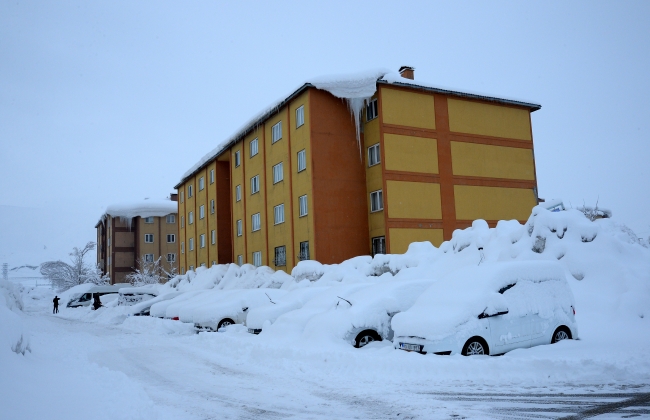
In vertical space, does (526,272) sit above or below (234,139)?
below

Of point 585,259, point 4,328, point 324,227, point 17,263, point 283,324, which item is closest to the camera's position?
point 4,328

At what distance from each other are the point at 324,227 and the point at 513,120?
1350cm

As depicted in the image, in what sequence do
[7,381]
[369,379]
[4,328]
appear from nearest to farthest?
[7,381], [4,328], [369,379]

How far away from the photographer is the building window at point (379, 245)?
27.8m

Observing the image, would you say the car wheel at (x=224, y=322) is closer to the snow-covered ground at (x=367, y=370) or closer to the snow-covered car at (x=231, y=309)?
the snow-covered car at (x=231, y=309)

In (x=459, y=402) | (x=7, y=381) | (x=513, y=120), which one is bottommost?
(x=459, y=402)

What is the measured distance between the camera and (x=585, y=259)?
16.0m

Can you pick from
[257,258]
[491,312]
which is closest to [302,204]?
[257,258]

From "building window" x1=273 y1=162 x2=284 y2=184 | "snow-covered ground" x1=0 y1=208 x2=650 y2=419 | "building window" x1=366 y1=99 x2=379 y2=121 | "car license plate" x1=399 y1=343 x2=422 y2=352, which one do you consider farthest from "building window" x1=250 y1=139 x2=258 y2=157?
"car license plate" x1=399 y1=343 x2=422 y2=352

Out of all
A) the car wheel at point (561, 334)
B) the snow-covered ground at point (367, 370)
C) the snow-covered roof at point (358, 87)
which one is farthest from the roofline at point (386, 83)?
the car wheel at point (561, 334)

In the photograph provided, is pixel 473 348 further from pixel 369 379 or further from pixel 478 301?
pixel 369 379

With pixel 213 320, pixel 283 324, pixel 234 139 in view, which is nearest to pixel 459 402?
pixel 283 324

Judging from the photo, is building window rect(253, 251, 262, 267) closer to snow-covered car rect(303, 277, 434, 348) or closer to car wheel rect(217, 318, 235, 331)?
car wheel rect(217, 318, 235, 331)

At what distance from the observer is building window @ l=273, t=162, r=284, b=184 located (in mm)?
31586
